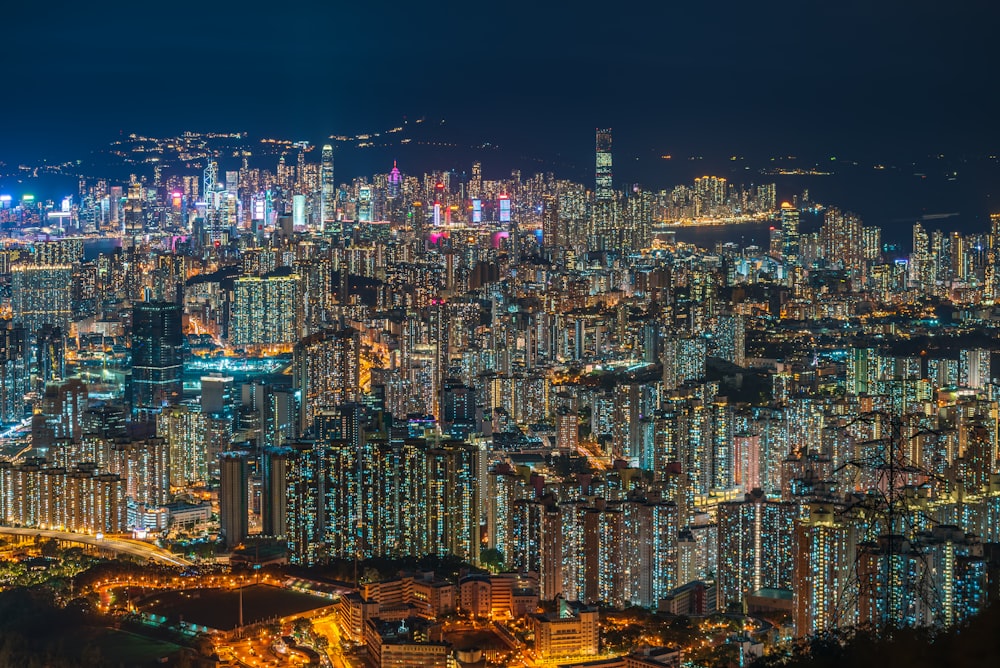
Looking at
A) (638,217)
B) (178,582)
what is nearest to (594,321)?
(638,217)

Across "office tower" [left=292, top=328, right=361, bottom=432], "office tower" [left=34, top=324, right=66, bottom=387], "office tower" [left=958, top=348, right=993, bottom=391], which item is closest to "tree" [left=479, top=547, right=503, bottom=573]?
A: "office tower" [left=292, top=328, right=361, bottom=432]

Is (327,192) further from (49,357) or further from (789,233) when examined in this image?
(49,357)

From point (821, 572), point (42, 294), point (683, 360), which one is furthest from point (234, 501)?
point (42, 294)

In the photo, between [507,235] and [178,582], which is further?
[507,235]

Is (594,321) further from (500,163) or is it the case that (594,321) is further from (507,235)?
(507,235)

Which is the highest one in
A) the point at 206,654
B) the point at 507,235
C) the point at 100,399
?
the point at 507,235

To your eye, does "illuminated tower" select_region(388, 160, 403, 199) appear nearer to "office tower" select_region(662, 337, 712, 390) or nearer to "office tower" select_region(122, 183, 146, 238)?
"office tower" select_region(122, 183, 146, 238)

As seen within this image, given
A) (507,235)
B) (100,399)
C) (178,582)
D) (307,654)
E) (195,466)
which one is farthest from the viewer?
(507,235)
